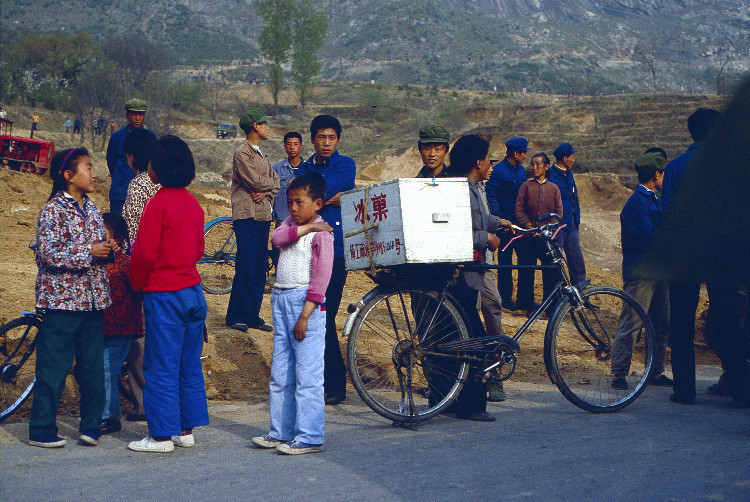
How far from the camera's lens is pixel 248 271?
7.38 m

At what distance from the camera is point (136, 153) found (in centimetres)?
621

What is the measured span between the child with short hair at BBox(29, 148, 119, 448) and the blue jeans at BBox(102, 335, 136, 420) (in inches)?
11.7

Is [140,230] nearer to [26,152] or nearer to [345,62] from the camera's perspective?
[26,152]

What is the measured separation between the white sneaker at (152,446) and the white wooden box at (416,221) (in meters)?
1.64

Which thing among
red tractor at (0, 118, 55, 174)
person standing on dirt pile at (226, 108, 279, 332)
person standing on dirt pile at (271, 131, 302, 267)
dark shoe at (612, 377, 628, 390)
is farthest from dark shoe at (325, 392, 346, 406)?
red tractor at (0, 118, 55, 174)

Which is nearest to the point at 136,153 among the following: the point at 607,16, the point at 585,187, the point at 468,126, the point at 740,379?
the point at 740,379

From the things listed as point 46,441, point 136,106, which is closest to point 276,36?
point 136,106

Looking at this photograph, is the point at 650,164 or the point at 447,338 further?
the point at 650,164

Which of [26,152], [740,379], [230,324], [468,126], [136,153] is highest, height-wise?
[468,126]

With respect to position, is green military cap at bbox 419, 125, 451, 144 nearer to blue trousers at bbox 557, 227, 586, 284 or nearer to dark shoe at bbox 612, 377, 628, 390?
dark shoe at bbox 612, 377, 628, 390

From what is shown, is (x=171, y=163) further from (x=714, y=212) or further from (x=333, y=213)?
(x=714, y=212)

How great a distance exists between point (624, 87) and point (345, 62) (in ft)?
132

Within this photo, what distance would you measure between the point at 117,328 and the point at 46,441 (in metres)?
0.83

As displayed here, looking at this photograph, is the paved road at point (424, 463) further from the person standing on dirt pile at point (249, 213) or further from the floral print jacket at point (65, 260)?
the person standing on dirt pile at point (249, 213)
